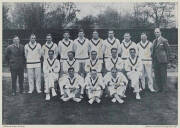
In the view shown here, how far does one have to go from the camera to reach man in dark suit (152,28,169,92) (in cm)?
720

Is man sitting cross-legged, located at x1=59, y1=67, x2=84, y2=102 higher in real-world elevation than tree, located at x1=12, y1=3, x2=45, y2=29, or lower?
lower

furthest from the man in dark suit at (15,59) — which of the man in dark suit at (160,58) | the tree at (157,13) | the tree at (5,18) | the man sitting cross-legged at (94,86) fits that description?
the man in dark suit at (160,58)

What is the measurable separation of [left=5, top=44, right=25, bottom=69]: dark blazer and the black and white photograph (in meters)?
0.02

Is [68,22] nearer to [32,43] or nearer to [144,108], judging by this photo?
[32,43]

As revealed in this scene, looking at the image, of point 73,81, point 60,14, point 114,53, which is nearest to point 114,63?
point 114,53

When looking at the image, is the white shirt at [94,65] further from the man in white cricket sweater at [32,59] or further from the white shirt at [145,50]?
the man in white cricket sweater at [32,59]

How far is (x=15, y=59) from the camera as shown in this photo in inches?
284

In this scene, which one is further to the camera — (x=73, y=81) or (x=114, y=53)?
(x=114, y=53)

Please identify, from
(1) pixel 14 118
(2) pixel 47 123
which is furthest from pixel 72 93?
(1) pixel 14 118

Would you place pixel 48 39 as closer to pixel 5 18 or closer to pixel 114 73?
pixel 5 18

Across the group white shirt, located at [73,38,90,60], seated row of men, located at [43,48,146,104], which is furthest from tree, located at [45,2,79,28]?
seated row of men, located at [43,48,146,104]

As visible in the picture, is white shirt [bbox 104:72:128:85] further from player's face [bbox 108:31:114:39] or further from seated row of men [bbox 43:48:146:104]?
player's face [bbox 108:31:114:39]

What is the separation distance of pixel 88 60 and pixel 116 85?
2.87ft

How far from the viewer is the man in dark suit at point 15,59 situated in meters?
7.20
